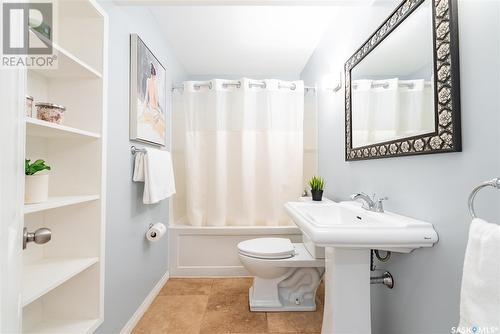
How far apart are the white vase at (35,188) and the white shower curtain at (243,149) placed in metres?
1.59

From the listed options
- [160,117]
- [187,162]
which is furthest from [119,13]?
[187,162]

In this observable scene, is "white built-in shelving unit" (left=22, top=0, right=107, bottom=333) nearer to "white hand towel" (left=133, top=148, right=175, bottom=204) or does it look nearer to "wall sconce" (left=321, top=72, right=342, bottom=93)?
"white hand towel" (left=133, top=148, right=175, bottom=204)

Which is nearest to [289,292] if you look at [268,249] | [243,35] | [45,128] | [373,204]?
[268,249]

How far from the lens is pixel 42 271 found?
1025mm

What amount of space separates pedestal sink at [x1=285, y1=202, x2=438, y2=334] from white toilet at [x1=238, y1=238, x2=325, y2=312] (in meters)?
0.56

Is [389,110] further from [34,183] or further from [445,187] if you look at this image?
[34,183]

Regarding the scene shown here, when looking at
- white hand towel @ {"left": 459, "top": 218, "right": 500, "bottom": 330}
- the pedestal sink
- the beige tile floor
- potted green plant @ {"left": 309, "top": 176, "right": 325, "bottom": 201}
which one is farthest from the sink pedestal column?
potted green plant @ {"left": 309, "top": 176, "right": 325, "bottom": 201}

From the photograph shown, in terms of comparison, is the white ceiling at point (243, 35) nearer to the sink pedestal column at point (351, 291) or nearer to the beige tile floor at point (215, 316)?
the sink pedestal column at point (351, 291)

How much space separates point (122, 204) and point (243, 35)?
1841 millimetres

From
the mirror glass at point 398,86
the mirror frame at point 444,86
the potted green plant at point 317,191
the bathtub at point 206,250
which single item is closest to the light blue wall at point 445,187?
the mirror frame at point 444,86

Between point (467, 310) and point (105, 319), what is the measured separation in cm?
163

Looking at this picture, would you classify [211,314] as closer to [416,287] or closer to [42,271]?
[42,271]

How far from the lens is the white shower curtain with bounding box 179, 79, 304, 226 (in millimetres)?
2484

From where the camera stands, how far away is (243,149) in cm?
249
